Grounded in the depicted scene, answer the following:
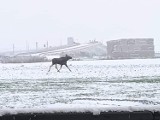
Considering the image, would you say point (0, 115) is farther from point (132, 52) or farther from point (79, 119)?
point (132, 52)

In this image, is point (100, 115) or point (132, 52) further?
point (132, 52)

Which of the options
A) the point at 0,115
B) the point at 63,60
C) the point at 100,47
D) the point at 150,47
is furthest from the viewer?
the point at 100,47

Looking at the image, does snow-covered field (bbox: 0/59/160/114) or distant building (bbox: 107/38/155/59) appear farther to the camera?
distant building (bbox: 107/38/155/59)

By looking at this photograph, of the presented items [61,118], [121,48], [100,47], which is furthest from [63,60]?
[100,47]

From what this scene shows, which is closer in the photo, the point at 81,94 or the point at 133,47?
the point at 81,94

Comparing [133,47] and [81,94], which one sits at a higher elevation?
[133,47]

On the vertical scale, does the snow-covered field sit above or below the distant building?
below

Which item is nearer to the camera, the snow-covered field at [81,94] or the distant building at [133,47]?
the snow-covered field at [81,94]

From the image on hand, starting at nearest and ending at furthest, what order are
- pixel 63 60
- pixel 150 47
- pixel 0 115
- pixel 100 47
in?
pixel 0 115 → pixel 63 60 → pixel 150 47 → pixel 100 47

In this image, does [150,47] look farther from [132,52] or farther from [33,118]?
[33,118]

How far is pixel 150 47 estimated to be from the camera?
465 ft

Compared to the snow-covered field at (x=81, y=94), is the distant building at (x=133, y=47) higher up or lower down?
higher up

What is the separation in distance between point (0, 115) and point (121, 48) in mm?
→ 136614

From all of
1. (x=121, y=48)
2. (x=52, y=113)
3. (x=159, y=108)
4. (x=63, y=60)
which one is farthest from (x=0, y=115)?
(x=121, y=48)
